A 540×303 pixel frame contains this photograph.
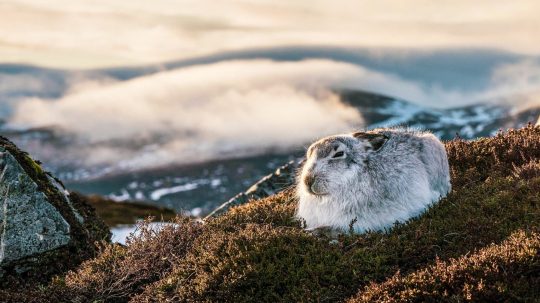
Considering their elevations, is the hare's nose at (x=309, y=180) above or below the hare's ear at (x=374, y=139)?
below

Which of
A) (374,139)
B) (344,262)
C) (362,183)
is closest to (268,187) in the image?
(374,139)

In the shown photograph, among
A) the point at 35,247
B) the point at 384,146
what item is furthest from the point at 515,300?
the point at 35,247

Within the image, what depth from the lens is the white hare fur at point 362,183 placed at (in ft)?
36.5

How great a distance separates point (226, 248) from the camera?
10461 millimetres

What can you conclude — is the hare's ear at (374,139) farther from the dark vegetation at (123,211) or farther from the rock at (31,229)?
the dark vegetation at (123,211)

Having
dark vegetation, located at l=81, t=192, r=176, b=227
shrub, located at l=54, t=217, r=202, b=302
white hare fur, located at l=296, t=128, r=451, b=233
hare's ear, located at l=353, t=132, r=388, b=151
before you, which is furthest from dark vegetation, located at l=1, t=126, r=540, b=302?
dark vegetation, located at l=81, t=192, r=176, b=227

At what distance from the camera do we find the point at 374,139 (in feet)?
38.8

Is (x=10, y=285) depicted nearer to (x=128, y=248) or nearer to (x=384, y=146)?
(x=128, y=248)

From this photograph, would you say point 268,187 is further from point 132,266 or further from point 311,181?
point 132,266

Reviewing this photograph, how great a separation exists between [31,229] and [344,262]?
23.7 ft

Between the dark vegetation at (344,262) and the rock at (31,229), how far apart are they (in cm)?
129

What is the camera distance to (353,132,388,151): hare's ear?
1178cm

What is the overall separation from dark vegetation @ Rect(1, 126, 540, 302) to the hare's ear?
1628 mm

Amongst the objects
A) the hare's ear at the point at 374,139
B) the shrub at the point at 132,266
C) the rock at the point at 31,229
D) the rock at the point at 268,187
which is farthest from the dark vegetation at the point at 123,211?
the hare's ear at the point at 374,139
